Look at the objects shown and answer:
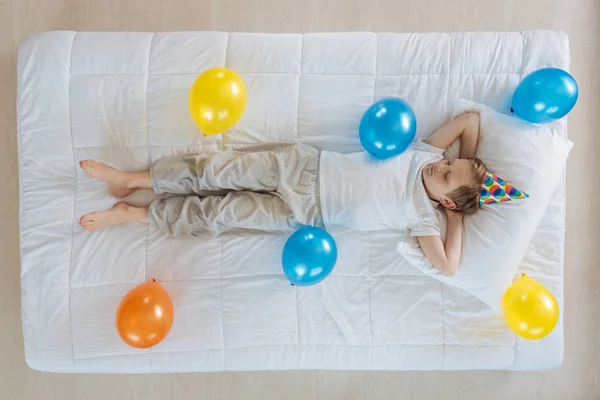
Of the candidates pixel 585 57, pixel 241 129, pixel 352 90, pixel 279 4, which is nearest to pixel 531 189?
pixel 352 90

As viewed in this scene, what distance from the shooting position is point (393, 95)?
1658 mm

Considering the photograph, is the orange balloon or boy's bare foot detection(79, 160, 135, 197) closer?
the orange balloon

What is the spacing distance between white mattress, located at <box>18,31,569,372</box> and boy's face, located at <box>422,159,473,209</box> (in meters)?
0.17

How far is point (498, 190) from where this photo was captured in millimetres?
1500

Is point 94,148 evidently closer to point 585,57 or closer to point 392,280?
point 392,280

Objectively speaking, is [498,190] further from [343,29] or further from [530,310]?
[343,29]

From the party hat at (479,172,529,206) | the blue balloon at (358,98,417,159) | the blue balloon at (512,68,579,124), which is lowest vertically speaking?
the party hat at (479,172,529,206)

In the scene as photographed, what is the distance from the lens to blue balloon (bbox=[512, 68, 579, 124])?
4.83 feet

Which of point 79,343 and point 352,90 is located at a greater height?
point 352,90

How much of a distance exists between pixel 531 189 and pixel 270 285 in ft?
2.89

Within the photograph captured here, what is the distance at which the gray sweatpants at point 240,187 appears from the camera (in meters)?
1.59

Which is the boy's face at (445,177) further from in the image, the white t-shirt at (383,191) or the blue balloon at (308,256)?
the blue balloon at (308,256)

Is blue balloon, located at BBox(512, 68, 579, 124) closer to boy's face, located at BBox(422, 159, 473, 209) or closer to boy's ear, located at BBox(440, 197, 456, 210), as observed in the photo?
boy's face, located at BBox(422, 159, 473, 209)

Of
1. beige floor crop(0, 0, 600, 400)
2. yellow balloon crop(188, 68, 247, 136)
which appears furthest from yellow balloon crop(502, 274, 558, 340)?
yellow balloon crop(188, 68, 247, 136)
